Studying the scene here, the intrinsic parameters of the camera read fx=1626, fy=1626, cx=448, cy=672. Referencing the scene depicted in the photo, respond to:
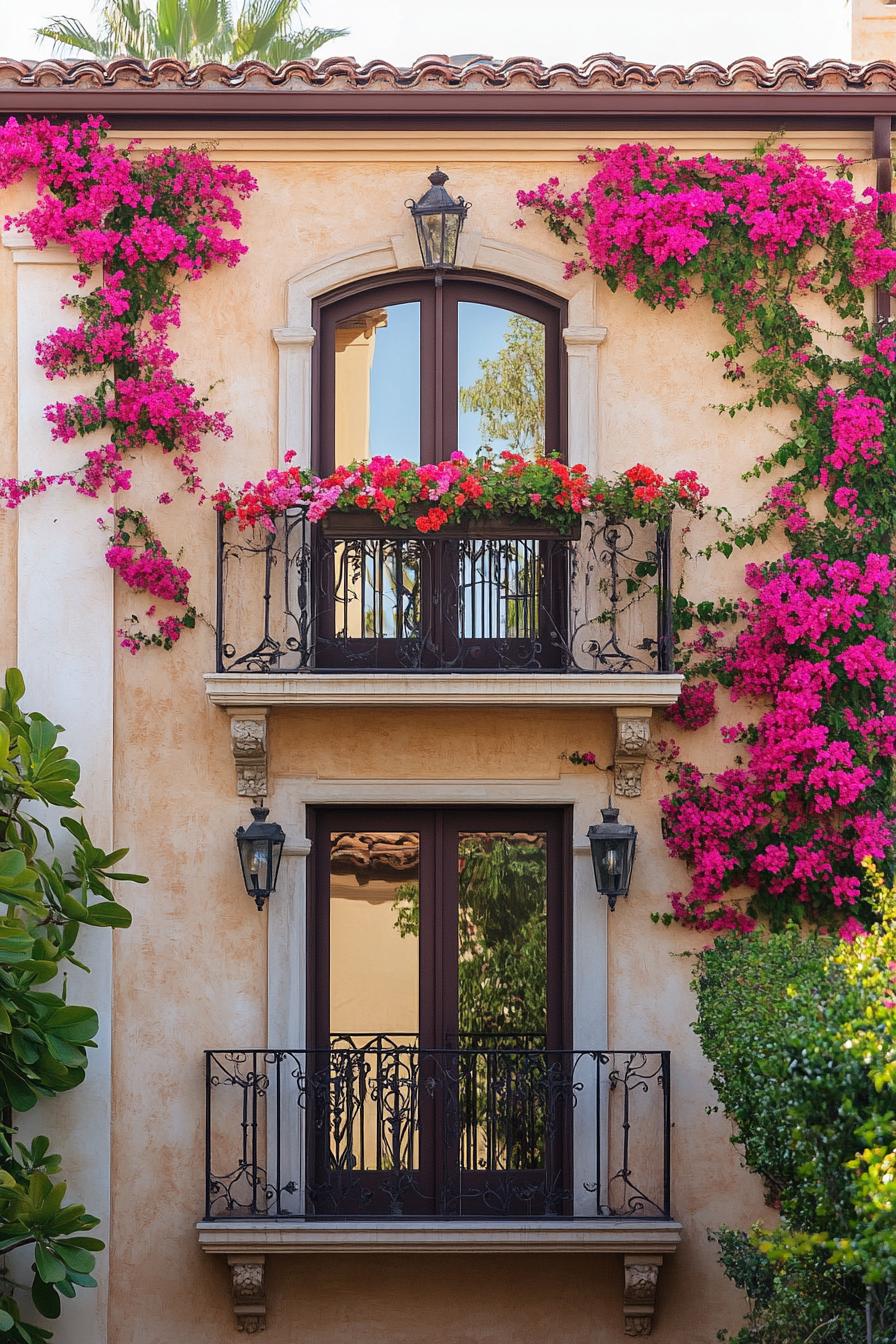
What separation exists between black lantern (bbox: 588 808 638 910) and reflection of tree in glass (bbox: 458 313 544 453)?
237cm

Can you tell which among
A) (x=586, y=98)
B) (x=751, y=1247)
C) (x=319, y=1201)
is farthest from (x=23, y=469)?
(x=751, y=1247)

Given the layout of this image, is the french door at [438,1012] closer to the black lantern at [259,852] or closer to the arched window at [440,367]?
the black lantern at [259,852]

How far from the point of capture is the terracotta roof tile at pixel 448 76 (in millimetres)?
9453

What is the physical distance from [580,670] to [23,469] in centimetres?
350

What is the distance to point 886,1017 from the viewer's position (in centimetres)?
547

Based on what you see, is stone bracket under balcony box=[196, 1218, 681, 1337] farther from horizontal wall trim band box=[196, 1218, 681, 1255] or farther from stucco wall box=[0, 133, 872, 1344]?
stucco wall box=[0, 133, 872, 1344]

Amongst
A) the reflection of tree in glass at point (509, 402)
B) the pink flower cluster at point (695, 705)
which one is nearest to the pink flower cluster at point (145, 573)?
the reflection of tree in glass at point (509, 402)

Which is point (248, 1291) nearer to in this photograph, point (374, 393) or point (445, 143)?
point (374, 393)

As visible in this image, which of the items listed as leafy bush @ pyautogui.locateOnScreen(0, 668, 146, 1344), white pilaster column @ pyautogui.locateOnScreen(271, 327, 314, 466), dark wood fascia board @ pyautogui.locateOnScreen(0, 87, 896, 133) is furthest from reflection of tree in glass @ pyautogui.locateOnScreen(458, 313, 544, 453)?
leafy bush @ pyautogui.locateOnScreen(0, 668, 146, 1344)

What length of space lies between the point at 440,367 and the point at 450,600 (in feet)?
4.96

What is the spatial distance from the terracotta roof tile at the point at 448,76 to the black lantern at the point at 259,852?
427cm

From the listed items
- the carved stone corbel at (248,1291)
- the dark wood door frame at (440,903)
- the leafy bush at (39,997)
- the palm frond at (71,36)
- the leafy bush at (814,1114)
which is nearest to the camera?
the leafy bush at (814,1114)

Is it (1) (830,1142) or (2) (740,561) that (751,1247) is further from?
(2) (740,561)

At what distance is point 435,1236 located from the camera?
8.95 metres
